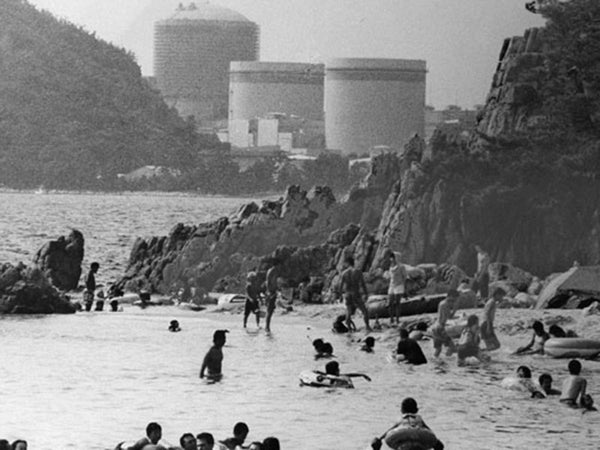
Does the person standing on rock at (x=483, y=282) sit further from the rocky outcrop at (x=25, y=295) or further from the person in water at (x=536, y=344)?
the rocky outcrop at (x=25, y=295)

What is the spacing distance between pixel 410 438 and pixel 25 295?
2582 centimetres

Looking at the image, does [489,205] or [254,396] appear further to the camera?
[489,205]

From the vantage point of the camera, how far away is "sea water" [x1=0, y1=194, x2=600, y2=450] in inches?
985

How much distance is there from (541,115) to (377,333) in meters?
20.7

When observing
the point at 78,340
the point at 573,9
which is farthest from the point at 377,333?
the point at 573,9

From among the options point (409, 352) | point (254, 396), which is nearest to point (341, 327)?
point (409, 352)

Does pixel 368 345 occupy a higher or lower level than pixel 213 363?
higher

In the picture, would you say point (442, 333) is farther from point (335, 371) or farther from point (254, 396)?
point (254, 396)

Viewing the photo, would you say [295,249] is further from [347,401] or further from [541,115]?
[347,401]

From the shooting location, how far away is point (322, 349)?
33.5 meters

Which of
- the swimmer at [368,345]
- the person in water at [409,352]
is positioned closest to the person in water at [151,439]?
the person in water at [409,352]

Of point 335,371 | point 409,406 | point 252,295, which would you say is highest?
point 252,295

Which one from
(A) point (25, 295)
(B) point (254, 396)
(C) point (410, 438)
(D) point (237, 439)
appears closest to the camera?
(C) point (410, 438)

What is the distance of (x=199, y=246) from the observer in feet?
194
